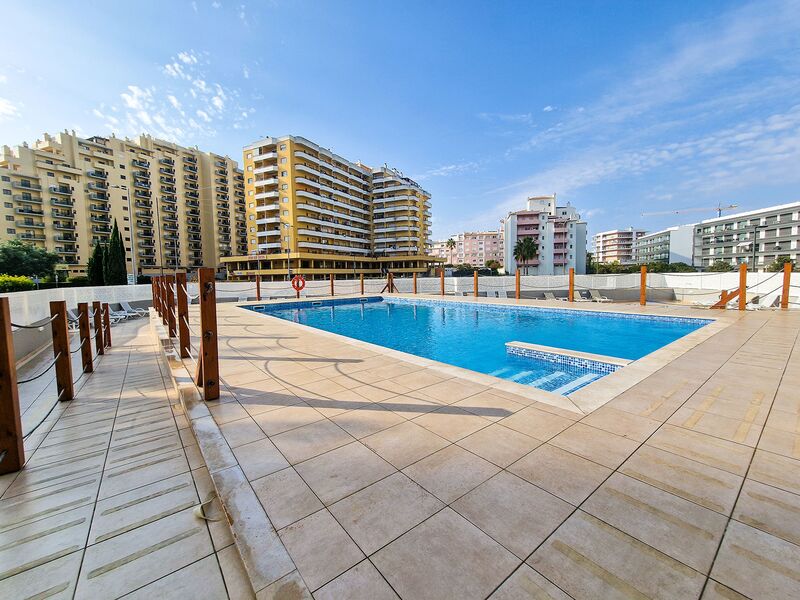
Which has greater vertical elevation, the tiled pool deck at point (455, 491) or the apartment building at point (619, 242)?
the apartment building at point (619, 242)

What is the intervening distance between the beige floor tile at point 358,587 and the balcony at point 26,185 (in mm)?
76253

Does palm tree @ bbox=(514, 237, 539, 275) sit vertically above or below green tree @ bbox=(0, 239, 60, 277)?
above

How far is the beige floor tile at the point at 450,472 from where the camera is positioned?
83.1 inches

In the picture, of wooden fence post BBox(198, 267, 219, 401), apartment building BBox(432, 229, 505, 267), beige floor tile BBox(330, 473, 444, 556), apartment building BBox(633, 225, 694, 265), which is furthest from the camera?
apartment building BBox(432, 229, 505, 267)

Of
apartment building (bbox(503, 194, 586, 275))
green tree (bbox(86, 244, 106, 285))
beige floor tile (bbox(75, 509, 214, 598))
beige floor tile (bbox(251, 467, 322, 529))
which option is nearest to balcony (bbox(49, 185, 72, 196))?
green tree (bbox(86, 244, 106, 285))

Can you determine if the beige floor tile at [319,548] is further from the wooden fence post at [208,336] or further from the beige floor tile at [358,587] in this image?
the wooden fence post at [208,336]

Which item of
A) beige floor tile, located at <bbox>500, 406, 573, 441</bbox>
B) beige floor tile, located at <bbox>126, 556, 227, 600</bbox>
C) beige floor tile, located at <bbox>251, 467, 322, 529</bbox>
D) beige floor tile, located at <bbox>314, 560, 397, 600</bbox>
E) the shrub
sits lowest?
beige floor tile, located at <bbox>126, 556, 227, 600</bbox>

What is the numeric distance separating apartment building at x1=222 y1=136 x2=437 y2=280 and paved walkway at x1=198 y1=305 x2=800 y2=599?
4462 cm

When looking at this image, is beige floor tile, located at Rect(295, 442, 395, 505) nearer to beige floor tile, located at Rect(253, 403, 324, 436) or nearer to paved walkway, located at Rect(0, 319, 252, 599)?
paved walkway, located at Rect(0, 319, 252, 599)

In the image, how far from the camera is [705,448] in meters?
2.56

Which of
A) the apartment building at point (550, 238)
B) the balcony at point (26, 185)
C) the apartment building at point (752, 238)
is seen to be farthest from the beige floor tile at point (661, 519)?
the balcony at point (26, 185)

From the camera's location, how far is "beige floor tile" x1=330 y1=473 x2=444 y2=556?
5.74ft

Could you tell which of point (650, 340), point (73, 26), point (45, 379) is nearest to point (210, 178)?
point (73, 26)

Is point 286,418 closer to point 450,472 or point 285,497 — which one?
point 285,497
